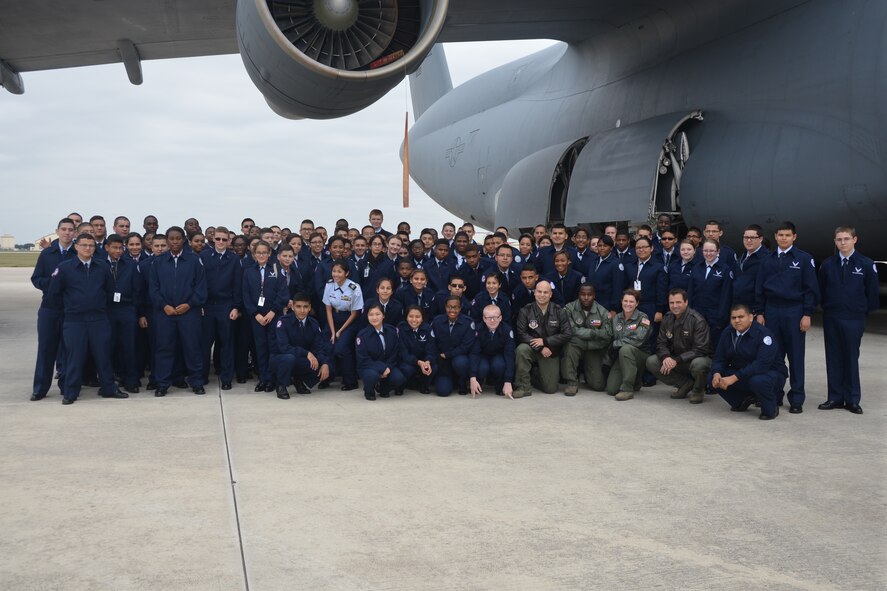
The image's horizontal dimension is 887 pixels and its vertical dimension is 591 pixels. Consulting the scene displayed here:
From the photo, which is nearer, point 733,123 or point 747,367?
point 747,367

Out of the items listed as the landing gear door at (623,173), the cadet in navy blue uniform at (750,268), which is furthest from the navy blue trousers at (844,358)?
the landing gear door at (623,173)

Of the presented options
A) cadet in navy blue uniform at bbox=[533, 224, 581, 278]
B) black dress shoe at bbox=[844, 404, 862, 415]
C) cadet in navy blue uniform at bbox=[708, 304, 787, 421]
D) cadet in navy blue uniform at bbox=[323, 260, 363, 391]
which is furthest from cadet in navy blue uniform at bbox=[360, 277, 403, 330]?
black dress shoe at bbox=[844, 404, 862, 415]

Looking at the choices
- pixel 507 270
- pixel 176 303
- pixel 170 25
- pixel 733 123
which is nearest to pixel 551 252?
pixel 507 270

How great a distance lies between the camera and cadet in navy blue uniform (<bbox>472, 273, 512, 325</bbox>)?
7.17 m

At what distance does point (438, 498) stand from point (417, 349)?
308cm

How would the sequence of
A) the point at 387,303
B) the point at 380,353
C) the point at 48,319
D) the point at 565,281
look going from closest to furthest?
1. the point at 48,319
2. the point at 380,353
3. the point at 387,303
4. the point at 565,281

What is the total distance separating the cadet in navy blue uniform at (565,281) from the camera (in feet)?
25.3

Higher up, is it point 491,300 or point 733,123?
point 733,123

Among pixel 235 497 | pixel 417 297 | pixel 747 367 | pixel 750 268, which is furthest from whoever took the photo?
pixel 417 297

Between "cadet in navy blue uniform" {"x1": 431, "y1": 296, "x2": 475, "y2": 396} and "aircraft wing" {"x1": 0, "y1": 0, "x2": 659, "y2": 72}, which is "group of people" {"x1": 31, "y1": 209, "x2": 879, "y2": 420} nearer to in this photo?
"cadet in navy blue uniform" {"x1": 431, "y1": 296, "x2": 475, "y2": 396}

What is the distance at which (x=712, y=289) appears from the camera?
696 centimetres

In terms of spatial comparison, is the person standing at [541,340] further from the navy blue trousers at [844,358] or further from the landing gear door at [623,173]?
the landing gear door at [623,173]

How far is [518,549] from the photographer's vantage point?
3.13 meters

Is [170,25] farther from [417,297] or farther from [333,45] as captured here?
[417,297]
